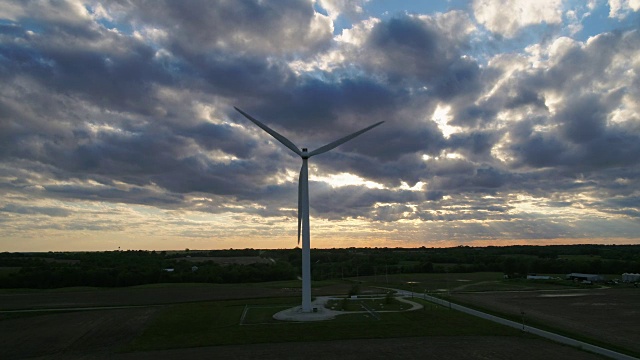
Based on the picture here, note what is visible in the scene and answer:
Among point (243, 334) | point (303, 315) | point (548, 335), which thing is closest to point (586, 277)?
point (548, 335)

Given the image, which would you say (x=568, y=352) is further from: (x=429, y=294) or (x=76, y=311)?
(x=76, y=311)

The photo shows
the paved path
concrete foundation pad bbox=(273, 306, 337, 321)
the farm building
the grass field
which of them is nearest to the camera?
the paved path

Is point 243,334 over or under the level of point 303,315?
under

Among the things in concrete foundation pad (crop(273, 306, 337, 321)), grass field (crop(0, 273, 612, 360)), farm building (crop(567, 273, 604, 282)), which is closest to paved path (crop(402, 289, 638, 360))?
grass field (crop(0, 273, 612, 360))

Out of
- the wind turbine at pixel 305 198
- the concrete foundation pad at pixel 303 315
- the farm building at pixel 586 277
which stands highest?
the wind turbine at pixel 305 198

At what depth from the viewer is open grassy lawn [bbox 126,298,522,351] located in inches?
1900

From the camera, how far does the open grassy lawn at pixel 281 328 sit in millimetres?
48250

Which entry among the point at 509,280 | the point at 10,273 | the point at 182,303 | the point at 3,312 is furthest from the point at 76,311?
the point at 509,280

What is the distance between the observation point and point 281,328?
54188mm

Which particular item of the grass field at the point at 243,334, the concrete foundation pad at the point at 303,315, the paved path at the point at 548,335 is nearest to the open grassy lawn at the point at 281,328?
the grass field at the point at 243,334

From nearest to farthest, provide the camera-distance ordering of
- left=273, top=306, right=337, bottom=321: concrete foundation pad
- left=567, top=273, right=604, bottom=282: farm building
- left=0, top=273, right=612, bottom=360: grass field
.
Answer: left=0, top=273, right=612, bottom=360: grass field, left=273, top=306, right=337, bottom=321: concrete foundation pad, left=567, top=273, right=604, bottom=282: farm building

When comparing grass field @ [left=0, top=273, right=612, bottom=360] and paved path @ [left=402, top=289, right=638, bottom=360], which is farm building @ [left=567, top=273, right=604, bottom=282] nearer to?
paved path @ [left=402, top=289, right=638, bottom=360]

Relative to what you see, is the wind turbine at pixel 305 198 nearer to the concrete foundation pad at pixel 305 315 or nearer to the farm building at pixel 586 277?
the concrete foundation pad at pixel 305 315

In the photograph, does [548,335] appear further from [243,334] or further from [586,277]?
[586,277]
